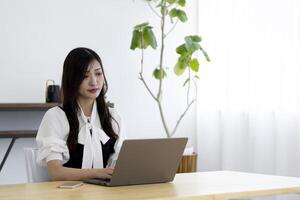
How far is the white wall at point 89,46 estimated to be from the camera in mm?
4363

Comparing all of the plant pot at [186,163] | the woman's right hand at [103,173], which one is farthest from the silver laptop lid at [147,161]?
the plant pot at [186,163]

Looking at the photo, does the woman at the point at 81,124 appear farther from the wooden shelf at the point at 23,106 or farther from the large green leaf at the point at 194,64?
the large green leaf at the point at 194,64

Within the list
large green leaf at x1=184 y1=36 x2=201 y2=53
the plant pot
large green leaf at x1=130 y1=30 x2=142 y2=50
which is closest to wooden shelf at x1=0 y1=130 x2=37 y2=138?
large green leaf at x1=130 y1=30 x2=142 y2=50

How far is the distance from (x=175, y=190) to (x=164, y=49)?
123 inches

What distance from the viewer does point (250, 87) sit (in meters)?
4.68

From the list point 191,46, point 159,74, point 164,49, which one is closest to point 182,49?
point 191,46

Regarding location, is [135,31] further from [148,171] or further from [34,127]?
[148,171]

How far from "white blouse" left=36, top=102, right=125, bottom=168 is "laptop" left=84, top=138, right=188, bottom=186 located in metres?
0.32

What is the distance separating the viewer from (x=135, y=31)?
454cm

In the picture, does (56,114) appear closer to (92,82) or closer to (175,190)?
(92,82)

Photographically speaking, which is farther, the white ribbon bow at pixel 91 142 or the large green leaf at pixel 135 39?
the large green leaf at pixel 135 39

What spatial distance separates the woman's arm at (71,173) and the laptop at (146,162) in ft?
0.12

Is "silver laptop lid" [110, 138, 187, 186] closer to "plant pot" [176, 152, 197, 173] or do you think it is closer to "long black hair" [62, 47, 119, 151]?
"long black hair" [62, 47, 119, 151]

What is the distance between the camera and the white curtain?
4332 mm
